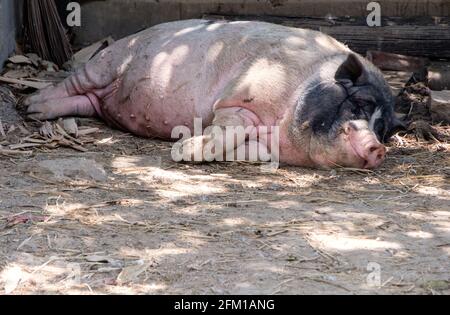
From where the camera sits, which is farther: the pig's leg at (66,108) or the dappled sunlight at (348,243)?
the pig's leg at (66,108)

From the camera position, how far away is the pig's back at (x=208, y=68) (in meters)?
6.56

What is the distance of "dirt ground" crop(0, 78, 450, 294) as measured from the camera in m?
4.20

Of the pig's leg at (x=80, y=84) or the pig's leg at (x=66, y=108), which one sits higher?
the pig's leg at (x=80, y=84)

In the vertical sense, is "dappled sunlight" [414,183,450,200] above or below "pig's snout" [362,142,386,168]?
below

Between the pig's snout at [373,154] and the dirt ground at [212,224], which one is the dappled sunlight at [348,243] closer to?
the dirt ground at [212,224]

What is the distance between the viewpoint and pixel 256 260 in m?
4.48

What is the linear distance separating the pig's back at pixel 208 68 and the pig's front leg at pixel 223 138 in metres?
0.10

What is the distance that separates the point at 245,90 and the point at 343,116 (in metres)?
0.73

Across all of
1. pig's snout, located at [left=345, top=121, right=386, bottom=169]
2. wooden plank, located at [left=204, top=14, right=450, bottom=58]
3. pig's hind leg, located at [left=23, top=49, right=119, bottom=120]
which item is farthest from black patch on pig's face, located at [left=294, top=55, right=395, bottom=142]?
wooden plank, located at [left=204, top=14, right=450, bottom=58]

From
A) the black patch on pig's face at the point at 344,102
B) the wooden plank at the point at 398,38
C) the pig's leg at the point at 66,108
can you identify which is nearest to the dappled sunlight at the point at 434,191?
the black patch on pig's face at the point at 344,102

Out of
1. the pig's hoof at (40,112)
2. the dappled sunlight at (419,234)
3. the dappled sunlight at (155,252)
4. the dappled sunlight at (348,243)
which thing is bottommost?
the dappled sunlight at (419,234)

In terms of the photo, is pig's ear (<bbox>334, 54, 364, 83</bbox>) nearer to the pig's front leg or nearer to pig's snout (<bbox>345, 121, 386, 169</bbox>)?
pig's snout (<bbox>345, 121, 386, 169</bbox>)

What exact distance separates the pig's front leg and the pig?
0.01 metres

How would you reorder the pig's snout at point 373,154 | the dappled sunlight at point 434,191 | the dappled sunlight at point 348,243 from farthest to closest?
the pig's snout at point 373,154
the dappled sunlight at point 434,191
the dappled sunlight at point 348,243
